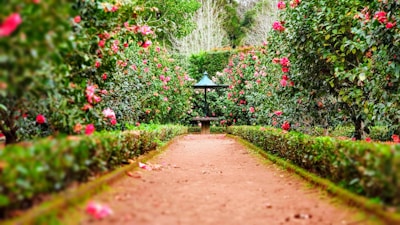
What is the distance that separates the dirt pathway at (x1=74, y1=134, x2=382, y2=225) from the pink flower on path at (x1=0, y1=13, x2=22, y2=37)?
1.35m

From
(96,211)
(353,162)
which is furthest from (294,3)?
(96,211)

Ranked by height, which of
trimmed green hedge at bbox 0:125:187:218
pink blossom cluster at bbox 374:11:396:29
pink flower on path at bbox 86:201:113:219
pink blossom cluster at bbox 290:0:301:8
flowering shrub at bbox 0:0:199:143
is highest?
pink blossom cluster at bbox 290:0:301:8

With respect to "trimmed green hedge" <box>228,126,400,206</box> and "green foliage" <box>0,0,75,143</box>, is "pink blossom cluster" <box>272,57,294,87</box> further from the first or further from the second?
"green foliage" <box>0,0,75,143</box>

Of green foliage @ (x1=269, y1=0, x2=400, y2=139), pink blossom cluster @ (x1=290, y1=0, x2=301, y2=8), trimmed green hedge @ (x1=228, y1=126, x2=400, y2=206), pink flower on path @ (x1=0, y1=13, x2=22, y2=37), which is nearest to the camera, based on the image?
pink flower on path @ (x1=0, y1=13, x2=22, y2=37)

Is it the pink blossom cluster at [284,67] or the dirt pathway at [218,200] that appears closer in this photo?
the dirt pathway at [218,200]

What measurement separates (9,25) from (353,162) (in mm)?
3105

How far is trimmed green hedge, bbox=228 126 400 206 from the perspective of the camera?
306 centimetres

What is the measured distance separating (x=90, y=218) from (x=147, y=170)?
3.32 metres

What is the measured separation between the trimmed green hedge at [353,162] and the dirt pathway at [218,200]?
240 mm

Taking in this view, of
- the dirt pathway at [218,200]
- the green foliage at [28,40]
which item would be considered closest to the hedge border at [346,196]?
the dirt pathway at [218,200]

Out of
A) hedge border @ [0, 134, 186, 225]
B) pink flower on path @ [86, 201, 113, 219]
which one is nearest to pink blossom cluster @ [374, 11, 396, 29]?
hedge border @ [0, 134, 186, 225]

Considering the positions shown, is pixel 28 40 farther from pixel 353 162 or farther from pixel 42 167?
pixel 353 162

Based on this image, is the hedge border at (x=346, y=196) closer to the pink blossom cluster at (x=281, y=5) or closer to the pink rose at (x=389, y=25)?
the pink rose at (x=389, y=25)

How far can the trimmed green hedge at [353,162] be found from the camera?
306cm
